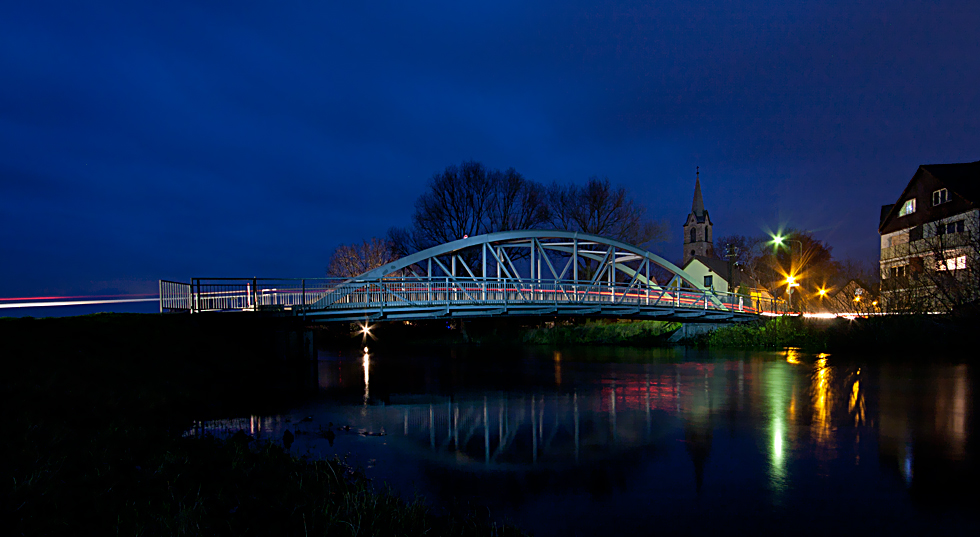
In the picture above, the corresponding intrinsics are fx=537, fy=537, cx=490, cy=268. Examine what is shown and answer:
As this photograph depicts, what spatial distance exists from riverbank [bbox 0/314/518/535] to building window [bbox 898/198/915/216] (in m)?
50.4

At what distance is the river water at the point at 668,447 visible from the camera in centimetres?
602

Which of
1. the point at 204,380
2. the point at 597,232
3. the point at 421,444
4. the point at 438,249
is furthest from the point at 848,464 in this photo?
the point at 597,232

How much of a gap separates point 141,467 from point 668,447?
23.9 feet

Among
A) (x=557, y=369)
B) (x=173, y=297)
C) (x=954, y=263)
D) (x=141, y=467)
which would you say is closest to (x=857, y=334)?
(x=954, y=263)

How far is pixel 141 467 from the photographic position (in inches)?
226

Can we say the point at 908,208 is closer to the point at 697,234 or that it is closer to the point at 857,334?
the point at 857,334

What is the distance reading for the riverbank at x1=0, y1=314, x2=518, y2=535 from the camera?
176 inches

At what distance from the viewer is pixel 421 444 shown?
353 inches

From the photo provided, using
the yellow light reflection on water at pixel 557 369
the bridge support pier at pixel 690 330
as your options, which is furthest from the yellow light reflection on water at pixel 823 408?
the bridge support pier at pixel 690 330

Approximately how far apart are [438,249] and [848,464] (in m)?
21.1

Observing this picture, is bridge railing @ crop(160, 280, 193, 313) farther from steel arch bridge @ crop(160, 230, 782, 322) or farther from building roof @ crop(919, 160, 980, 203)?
building roof @ crop(919, 160, 980, 203)

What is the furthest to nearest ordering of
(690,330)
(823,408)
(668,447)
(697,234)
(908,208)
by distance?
(697,234) → (908,208) → (690,330) → (823,408) → (668,447)

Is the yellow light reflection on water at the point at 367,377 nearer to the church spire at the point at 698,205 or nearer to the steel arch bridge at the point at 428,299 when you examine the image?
the steel arch bridge at the point at 428,299

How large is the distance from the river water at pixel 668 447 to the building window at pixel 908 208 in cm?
3340
